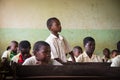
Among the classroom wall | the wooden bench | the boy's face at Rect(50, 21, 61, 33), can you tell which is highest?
the classroom wall

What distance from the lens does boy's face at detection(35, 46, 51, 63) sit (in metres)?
3.25

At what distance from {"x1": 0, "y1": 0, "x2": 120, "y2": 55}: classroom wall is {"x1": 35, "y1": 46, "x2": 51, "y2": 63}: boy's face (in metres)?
4.35

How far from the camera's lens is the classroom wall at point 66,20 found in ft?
24.9

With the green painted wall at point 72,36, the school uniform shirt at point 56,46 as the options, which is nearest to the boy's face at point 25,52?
the school uniform shirt at point 56,46

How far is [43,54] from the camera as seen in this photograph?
3.26 metres

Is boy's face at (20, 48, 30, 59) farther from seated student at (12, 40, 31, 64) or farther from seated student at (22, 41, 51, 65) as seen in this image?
seated student at (22, 41, 51, 65)

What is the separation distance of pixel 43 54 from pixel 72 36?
4476 mm

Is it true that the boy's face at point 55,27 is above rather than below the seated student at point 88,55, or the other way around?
above

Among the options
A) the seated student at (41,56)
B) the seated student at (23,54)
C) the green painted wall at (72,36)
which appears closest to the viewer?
the seated student at (41,56)

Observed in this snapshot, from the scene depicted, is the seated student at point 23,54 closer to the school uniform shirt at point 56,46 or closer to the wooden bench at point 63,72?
the school uniform shirt at point 56,46

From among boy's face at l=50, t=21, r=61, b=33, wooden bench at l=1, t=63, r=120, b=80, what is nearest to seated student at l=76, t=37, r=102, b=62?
boy's face at l=50, t=21, r=61, b=33

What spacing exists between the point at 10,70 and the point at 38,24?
4.87 m

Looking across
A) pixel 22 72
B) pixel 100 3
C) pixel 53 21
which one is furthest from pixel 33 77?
pixel 100 3

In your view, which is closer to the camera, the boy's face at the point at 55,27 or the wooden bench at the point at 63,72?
the wooden bench at the point at 63,72
